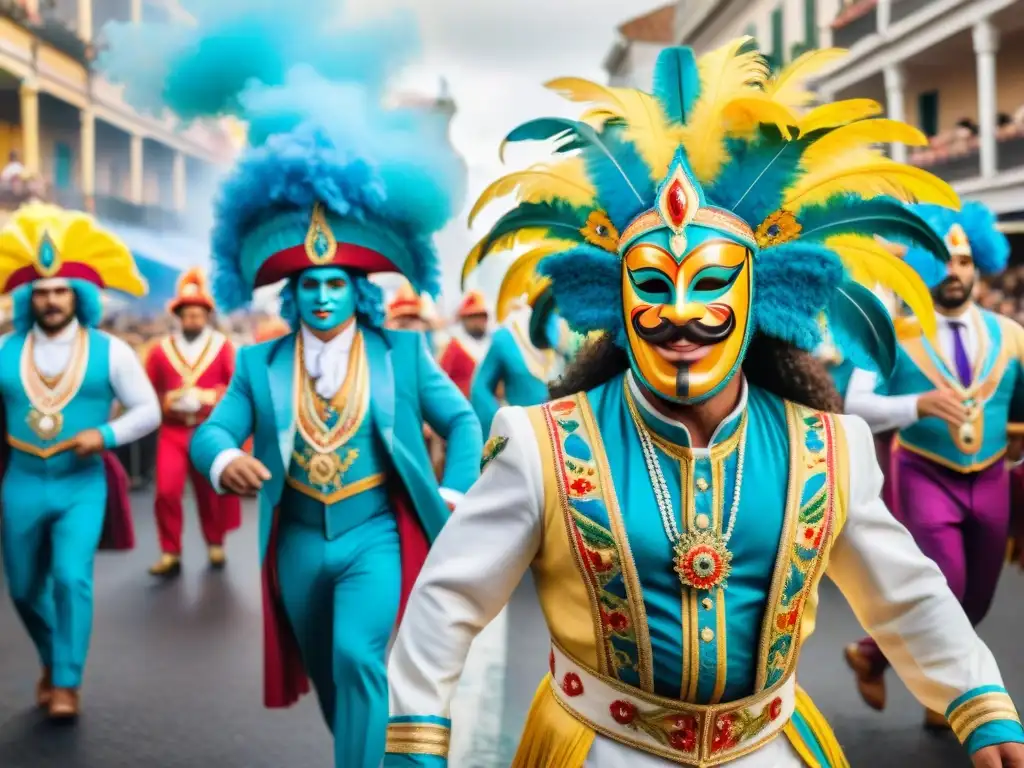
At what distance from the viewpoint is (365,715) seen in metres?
3.78

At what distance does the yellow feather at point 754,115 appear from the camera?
7.54ft

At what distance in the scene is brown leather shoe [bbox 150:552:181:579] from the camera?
28.8ft

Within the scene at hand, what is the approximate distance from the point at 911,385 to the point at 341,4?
A: 300cm

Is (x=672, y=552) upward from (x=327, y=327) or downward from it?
downward

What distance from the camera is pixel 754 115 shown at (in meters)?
2.35

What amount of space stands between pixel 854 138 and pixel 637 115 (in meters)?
0.44

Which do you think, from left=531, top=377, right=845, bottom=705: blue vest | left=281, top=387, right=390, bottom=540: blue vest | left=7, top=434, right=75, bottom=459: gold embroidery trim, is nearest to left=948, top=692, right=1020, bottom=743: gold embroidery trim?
left=531, top=377, right=845, bottom=705: blue vest

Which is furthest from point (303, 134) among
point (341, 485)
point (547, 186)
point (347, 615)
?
point (547, 186)

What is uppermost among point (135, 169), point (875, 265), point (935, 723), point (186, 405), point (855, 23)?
point (855, 23)

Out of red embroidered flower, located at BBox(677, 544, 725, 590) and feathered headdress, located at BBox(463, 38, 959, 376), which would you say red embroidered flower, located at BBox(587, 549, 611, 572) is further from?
feathered headdress, located at BBox(463, 38, 959, 376)

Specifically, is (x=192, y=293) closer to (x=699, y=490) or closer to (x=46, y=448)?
(x=46, y=448)

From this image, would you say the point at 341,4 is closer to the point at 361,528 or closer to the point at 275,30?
the point at 275,30

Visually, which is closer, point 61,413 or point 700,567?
point 700,567

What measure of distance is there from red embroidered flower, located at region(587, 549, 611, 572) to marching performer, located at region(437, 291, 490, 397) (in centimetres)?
840
